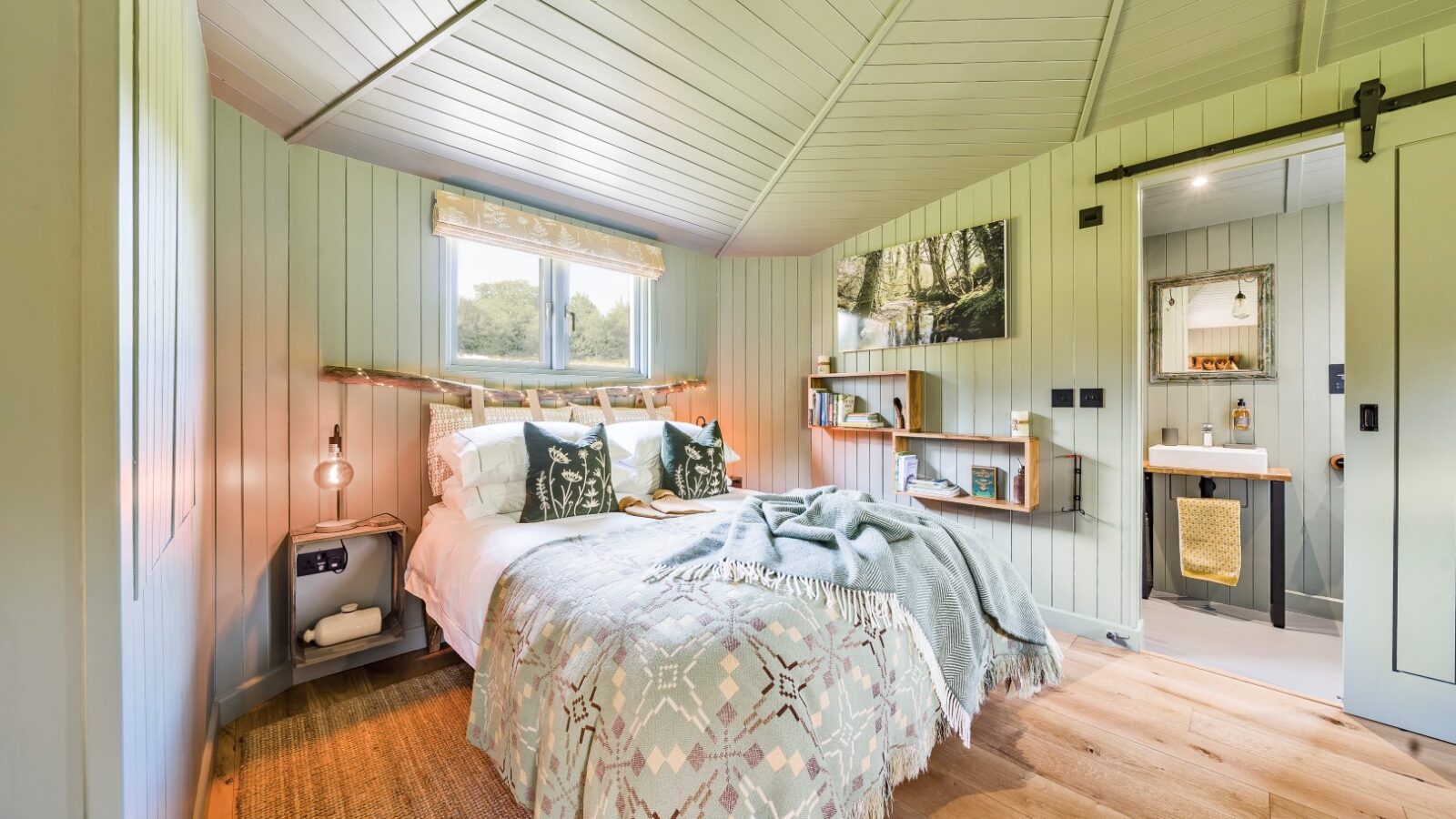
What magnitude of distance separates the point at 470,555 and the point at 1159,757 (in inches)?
99.4

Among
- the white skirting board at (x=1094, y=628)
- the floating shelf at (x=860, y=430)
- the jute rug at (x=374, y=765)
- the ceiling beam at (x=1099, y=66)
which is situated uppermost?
the ceiling beam at (x=1099, y=66)

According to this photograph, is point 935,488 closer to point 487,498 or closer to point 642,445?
point 642,445

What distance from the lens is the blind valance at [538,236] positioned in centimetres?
270

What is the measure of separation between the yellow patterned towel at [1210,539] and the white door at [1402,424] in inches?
39.3

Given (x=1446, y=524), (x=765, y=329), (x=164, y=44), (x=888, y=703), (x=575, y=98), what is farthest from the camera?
(x=765, y=329)

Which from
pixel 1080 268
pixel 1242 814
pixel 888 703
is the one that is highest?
pixel 1080 268

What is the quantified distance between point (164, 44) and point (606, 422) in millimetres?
2246

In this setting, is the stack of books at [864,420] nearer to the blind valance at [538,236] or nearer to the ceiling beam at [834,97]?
the ceiling beam at [834,97]

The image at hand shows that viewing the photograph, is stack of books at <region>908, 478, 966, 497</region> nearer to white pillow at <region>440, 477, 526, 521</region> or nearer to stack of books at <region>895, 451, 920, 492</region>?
stack of books at <region>895, 451, 920, 492</region>

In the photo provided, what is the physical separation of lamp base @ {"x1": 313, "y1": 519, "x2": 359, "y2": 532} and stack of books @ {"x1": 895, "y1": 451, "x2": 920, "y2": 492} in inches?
116

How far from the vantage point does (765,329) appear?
4.07 meters

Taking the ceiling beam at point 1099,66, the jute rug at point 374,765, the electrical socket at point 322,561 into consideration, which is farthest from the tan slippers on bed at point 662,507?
the ceiling beam at point 1099,66

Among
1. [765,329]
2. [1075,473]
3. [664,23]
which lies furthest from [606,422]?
[1075,473]

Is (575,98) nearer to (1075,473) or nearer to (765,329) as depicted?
(765,329)
